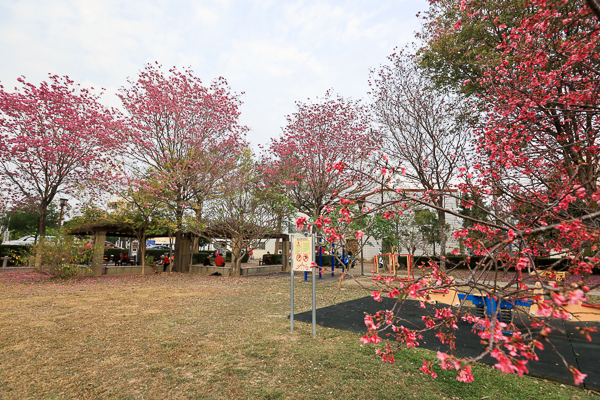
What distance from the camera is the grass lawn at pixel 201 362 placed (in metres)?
3.54

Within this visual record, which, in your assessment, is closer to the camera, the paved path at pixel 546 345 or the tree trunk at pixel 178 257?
the paved path at pixel 546 345

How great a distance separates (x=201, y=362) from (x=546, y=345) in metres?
5.22

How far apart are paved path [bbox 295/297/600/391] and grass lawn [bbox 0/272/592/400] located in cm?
34

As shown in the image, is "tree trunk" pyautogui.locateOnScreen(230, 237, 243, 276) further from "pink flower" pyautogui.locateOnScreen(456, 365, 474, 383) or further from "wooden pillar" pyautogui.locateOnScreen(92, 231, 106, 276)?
"pink flower" pyautogui.locateOnScreen(456, 365, 474, 383)

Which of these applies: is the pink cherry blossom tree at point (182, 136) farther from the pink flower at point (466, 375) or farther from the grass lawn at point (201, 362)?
the pink flower at point (466, 375)

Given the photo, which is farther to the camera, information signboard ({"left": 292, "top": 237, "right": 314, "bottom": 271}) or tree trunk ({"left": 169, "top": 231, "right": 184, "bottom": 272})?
tree trunk ({"left": 169, "top": 231, "right": 184, "bottom": 272})

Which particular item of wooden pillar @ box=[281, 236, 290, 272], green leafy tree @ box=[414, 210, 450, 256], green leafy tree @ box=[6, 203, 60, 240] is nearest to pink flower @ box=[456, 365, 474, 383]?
wooden pillar @ box=[281, 236, 290, 272]

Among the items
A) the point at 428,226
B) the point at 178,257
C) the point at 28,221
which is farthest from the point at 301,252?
the point at 28,221

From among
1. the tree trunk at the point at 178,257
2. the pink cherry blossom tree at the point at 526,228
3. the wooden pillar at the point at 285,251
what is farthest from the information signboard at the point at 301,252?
the tree trunk at the point at 178,257

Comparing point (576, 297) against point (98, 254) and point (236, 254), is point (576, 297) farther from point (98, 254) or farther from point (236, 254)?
point (98, 254)

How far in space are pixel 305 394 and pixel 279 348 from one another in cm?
155

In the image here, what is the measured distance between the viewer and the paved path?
395 cm

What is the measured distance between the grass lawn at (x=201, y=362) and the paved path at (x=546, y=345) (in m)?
0.34

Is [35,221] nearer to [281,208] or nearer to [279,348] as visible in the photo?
[281,208]
